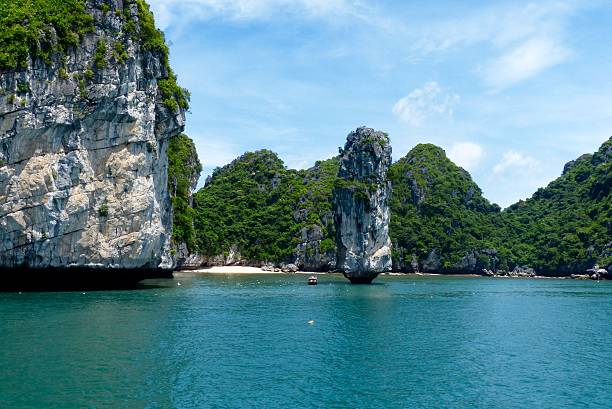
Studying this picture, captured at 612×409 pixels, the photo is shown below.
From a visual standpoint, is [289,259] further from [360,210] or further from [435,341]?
[435,341]

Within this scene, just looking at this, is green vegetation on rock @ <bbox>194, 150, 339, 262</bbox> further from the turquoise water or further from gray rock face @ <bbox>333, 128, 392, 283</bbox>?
the turquoise water

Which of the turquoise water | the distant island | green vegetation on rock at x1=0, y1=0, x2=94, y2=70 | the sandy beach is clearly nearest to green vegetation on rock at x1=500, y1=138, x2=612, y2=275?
the distant island

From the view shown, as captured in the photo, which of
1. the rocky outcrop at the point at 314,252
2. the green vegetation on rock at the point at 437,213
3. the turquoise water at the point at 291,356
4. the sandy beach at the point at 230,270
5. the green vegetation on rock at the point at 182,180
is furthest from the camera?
the green vegetation on rock at the point at 437,213

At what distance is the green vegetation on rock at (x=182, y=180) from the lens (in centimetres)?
9813

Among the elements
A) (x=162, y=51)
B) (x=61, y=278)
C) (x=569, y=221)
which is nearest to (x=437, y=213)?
(x=569, y=221)

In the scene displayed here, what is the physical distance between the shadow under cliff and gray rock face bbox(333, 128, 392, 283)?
33.5 meters

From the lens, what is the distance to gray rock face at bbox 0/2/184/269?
167 feet

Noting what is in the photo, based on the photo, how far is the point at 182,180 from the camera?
108938mm

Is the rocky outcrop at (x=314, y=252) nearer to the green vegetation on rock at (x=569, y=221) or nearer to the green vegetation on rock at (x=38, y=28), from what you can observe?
the green vegetation on rock at (x=569, y=221)

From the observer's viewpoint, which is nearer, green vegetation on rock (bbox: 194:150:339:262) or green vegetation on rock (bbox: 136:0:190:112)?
green vegetation on rock (bbox: 136:0:190:112)

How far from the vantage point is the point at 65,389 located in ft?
75.6

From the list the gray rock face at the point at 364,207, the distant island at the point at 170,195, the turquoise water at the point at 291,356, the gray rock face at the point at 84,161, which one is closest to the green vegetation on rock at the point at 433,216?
the distant island at the point at 170,195

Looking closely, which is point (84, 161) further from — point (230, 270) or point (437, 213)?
point (437, 213)

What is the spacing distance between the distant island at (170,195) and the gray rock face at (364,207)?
0.24 meters
